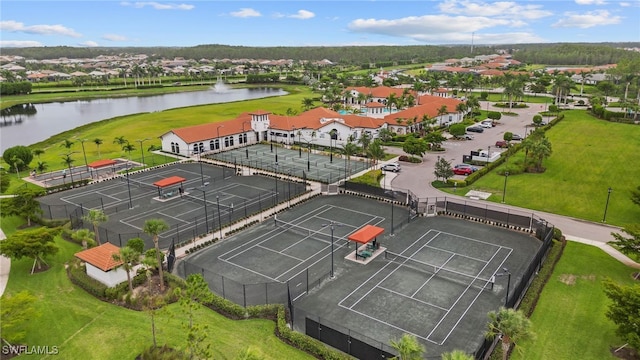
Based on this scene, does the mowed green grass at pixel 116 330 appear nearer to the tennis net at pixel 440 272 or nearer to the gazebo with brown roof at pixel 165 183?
the tennis net at pixel 440 272

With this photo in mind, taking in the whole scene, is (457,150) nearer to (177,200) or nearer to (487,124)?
(487,124)

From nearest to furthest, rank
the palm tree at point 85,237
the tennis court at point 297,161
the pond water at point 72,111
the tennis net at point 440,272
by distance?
1. the tennis net at point 440,272
2. the palm tree at point 85,237
3. the tennis court at point 297,161
4. the pond water at point 72,111

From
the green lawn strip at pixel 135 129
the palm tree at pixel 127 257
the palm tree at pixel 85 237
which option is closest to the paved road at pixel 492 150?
the palm tree at pixel 127 257

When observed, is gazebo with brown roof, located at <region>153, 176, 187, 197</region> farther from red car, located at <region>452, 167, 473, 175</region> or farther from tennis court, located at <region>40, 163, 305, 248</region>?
red car, located at <region>452, 167, 473, 175</region>

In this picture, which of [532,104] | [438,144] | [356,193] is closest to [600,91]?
[532,104]

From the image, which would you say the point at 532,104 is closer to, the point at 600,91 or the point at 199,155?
the point at 600,91

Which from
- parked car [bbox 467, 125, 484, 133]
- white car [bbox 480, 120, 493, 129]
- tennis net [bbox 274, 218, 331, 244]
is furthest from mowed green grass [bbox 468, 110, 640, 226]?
tennis net [bbox 274, 218, 331, 244]

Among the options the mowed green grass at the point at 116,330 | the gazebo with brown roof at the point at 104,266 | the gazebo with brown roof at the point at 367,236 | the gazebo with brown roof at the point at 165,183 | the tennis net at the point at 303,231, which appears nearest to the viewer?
the mowed green grass at the point at 116,330
